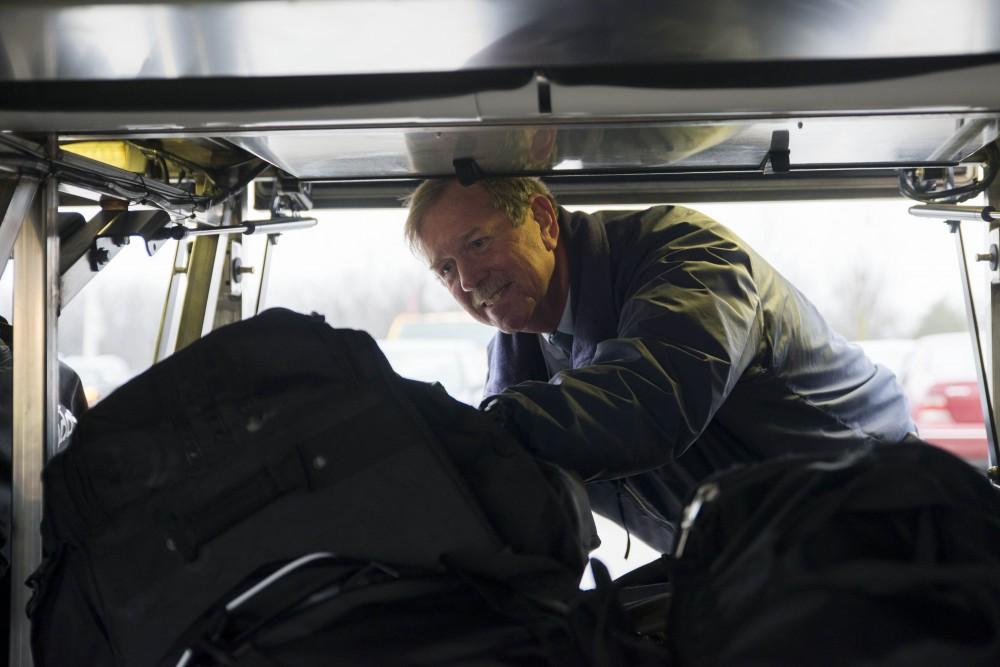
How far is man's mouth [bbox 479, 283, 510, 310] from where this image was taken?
2010 mm

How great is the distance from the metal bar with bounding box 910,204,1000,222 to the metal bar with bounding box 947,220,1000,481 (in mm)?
218

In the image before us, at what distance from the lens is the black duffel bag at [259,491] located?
0.93m

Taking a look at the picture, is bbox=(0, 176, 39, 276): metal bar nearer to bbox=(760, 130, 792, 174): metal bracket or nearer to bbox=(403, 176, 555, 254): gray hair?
bbox=(403, 176, 555, 254): gray hair

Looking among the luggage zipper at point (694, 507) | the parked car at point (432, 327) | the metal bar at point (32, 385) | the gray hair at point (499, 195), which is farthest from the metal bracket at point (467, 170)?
the parked car at point (432, 327)

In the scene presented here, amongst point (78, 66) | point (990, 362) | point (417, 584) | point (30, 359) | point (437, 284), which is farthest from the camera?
point (437, 284)

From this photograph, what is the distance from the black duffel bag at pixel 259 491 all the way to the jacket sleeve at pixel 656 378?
0.14m

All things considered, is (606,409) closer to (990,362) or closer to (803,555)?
(803,555)

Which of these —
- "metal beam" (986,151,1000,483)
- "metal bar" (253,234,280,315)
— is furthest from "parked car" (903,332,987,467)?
"metal bar" (253,234,280,315)

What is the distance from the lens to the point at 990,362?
1.96m

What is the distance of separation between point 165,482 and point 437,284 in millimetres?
1310

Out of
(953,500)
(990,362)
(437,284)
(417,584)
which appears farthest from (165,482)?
(990,362)

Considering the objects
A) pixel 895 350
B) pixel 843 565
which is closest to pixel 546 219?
pixel 843 565

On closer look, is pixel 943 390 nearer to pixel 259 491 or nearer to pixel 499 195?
pixel 499 195

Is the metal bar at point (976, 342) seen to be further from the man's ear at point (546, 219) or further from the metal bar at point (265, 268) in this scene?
the metal bar at point (265, 268)
